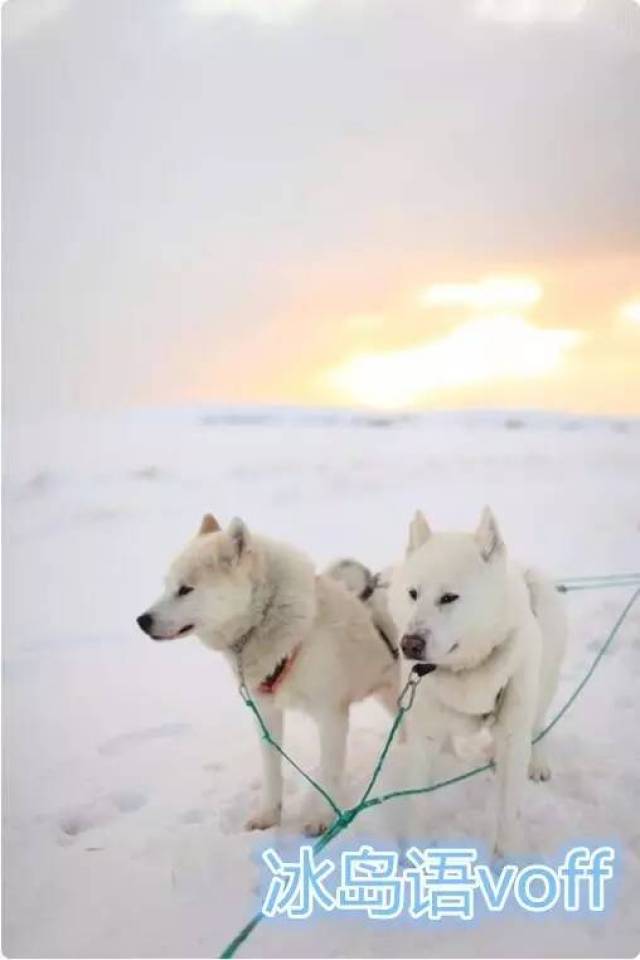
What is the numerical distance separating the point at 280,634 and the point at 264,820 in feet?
0.94

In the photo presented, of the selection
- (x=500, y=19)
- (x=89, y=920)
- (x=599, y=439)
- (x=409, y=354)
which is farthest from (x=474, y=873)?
(x=500, y=19)

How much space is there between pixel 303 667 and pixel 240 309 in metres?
0.57

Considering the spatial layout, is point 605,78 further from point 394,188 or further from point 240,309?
point 240,309

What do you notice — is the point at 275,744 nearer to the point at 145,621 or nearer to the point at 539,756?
the point at 145,621

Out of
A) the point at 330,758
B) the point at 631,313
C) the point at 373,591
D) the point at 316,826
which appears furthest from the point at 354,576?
the point at 631,313

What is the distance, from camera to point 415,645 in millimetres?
1347

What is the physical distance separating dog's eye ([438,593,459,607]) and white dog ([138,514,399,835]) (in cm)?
27

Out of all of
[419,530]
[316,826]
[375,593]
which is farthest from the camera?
[375,593]

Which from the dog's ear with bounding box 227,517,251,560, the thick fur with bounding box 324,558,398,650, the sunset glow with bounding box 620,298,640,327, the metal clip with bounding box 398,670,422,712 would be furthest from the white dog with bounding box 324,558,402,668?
the sunset glow with bounding box 620,298,640,327

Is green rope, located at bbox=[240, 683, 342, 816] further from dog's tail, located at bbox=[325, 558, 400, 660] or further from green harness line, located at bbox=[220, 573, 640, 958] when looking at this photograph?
dog's tail, located at bbox=[325, 558, 400, 660]

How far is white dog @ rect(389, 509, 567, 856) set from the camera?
4.55ft

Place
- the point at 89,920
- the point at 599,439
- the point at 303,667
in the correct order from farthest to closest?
the point at 599,439 < the point at 303,667 < the point at 89,920

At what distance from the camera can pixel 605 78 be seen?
1.60 meters

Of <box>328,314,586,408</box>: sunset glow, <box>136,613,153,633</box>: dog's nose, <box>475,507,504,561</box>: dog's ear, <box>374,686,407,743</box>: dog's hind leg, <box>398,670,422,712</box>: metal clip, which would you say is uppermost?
<box>328,314,586,408</box>: sunset glow
